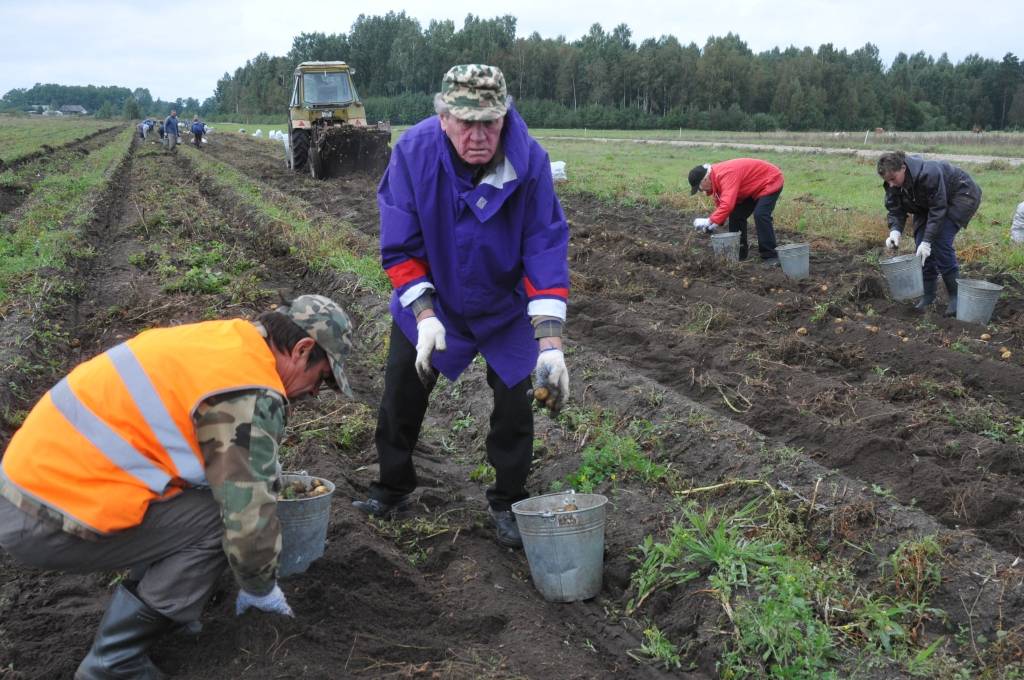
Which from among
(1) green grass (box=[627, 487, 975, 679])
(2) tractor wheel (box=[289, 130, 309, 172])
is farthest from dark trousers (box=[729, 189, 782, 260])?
(2) tractor wheel (box=[289, 130, 309, 172])

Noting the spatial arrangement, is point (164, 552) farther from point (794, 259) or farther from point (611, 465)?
point (794, 259)

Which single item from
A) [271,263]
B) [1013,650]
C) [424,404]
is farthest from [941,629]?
[271,263]

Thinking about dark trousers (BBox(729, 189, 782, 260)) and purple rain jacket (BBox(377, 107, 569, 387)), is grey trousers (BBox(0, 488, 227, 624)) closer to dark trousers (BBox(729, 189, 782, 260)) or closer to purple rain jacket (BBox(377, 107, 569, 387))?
purple rain jacket (BBox(377, 107, 569, 387))

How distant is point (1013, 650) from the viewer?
9.52 feet

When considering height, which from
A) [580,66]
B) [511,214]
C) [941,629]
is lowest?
[941,629]

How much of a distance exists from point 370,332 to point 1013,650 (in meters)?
5.01

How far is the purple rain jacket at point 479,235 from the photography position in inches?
126

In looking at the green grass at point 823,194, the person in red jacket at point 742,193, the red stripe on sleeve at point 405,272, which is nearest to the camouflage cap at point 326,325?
the red stripe on sleeve at point 405,272

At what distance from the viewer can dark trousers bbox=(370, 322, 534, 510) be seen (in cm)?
349

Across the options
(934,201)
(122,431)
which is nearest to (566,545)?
(122,431)

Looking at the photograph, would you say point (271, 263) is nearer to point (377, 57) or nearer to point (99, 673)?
point (99, 673)

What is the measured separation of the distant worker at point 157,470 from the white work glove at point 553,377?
0.89 m

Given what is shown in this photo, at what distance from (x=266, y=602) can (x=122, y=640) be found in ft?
1.44

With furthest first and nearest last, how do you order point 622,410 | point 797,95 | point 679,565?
point 797,95
point 622,410
point 679,565
